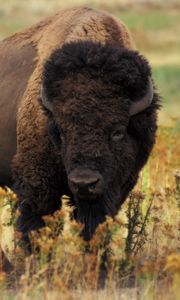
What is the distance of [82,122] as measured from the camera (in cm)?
721

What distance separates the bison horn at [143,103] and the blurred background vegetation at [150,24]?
12762 mm

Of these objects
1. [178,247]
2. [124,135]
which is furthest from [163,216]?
[124,135]

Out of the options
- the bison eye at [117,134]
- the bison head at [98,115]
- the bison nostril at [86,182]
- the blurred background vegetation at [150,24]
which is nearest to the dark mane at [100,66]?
the bison head at [98,115]

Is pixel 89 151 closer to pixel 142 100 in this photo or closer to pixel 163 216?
pixel 142 100

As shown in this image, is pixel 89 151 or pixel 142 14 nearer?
pixel 89 151

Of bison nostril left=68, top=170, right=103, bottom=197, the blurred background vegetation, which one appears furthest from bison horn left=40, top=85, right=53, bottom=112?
the blurred background vegetation

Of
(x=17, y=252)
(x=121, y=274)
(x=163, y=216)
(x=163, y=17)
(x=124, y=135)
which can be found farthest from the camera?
(x=163, y=17)

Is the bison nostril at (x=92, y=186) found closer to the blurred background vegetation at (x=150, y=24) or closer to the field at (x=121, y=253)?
the field at (x=121, y=253)

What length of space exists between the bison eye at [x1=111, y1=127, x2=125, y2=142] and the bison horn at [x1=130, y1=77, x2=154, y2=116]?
0.58ft

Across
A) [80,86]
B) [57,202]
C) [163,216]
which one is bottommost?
[163,216]

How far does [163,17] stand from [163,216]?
1806 inches

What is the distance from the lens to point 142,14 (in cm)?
5634

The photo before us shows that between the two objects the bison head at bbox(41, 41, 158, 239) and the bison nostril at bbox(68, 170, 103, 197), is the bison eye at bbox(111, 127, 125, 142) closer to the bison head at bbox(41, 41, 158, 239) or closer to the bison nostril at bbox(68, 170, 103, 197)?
the bison head at bbox(41, 41, 158, 239)

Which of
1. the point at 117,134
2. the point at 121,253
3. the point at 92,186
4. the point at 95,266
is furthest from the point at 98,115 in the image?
the point at 95,266
